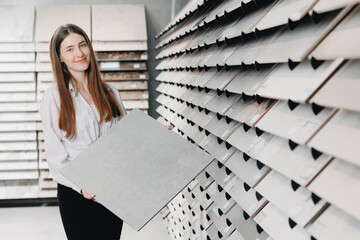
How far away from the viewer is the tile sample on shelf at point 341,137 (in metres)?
1.06

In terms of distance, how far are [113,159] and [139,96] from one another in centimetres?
382

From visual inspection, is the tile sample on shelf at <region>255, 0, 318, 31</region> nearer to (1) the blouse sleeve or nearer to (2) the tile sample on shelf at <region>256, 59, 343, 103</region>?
(2) the tile sample on shelf at <region>256, 59, 343, 103</region>

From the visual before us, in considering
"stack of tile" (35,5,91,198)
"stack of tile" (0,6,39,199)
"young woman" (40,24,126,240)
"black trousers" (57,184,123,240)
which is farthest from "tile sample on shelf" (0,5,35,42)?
"black trousers" (57,184,123,240)

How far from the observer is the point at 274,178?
1.65 metres

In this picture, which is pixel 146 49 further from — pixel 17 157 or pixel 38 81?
pixel 17 157

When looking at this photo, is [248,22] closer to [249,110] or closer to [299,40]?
[249,110]

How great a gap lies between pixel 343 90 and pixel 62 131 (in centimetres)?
181

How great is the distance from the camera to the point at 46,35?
19.5ft

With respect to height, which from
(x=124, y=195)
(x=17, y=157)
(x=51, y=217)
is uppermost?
(x=124, y=195)

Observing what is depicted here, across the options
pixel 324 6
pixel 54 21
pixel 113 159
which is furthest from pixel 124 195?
pixel 54 21

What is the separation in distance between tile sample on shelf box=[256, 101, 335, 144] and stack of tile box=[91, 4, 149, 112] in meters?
4.47

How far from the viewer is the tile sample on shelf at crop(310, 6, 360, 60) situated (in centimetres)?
111

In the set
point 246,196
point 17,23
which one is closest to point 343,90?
point 246,196

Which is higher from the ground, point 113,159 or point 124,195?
point 113,159
